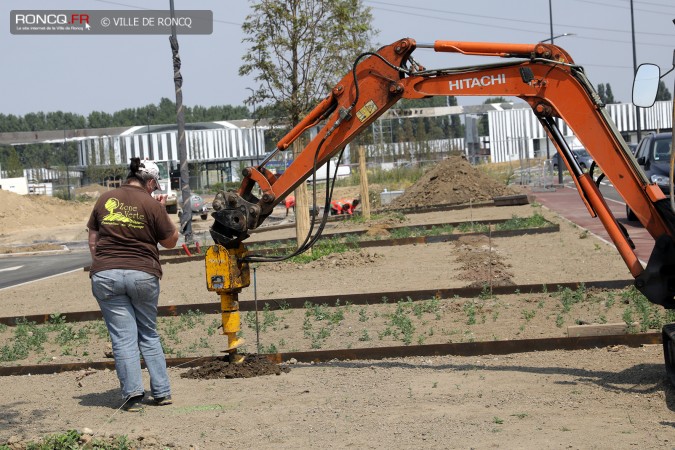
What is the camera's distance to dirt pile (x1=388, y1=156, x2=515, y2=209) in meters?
36.4

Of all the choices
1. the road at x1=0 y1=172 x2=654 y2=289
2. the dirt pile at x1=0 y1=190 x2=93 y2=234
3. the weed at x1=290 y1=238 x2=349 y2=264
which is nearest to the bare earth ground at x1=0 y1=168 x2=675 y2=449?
the weed at x1=290 y1=238 x2=349 y2=264

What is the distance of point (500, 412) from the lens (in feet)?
23.7

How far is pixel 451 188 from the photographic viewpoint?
3709 cm

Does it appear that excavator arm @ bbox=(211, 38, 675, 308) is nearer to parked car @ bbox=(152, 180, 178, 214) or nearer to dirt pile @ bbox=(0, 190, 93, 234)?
parked car @ bbox=(152, 180, 178, 214)

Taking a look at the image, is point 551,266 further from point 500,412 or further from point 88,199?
point 88,199

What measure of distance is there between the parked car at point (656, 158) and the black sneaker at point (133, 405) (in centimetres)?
1558

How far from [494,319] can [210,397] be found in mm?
4262

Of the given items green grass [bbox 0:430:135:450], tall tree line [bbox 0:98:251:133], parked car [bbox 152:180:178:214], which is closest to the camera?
green grass [bbox 0:430:135:450]

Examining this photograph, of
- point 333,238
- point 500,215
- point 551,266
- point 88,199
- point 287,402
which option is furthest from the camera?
point 88,199

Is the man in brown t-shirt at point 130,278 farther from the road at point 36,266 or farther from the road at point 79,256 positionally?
the road at point 36,266

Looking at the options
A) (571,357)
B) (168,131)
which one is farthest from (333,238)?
(168,131)

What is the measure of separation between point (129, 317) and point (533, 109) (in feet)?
13.2

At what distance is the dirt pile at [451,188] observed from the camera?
36.4m

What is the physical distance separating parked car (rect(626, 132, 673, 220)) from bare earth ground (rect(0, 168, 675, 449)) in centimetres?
739
